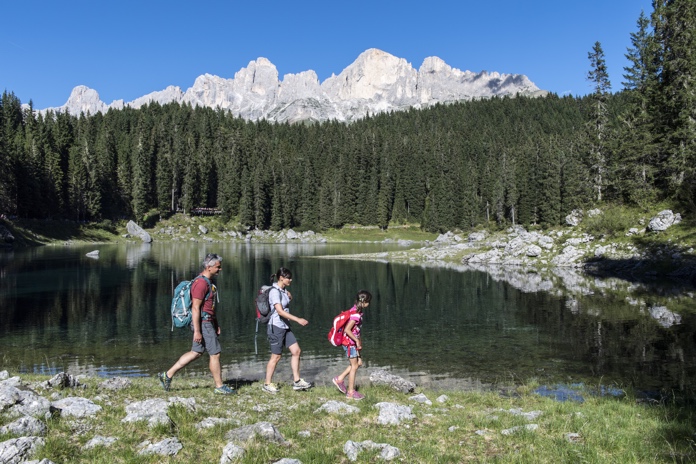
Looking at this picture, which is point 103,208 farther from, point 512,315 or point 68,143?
point 512,315

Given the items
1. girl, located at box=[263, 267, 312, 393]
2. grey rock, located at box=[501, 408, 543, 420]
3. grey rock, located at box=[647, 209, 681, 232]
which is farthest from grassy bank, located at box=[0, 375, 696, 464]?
grey rock, located at box=[647, 209, 681, 232]

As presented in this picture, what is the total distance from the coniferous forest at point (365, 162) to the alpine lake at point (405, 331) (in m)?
31.9

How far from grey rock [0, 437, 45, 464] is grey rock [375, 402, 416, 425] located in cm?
574

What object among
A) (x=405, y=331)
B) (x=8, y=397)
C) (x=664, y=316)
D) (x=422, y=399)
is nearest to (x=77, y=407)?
(x=8, y=397)

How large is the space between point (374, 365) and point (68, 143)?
148 metres

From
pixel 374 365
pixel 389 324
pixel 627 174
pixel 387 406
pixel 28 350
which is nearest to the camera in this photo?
pixel 387 406

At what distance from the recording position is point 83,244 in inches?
3868

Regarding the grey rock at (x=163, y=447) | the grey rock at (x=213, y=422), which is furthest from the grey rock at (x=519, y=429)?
the grey rock at (x=163, y=447)

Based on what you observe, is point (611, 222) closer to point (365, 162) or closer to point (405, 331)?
point (405, 331)

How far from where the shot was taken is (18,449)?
19.9 feet

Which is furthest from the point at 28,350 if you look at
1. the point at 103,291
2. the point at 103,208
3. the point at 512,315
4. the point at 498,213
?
the point at 498,213

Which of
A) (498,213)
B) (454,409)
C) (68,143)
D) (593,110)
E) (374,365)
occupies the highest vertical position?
(68,143)

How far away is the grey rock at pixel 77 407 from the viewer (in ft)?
26.7

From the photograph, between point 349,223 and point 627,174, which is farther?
point 349,223
